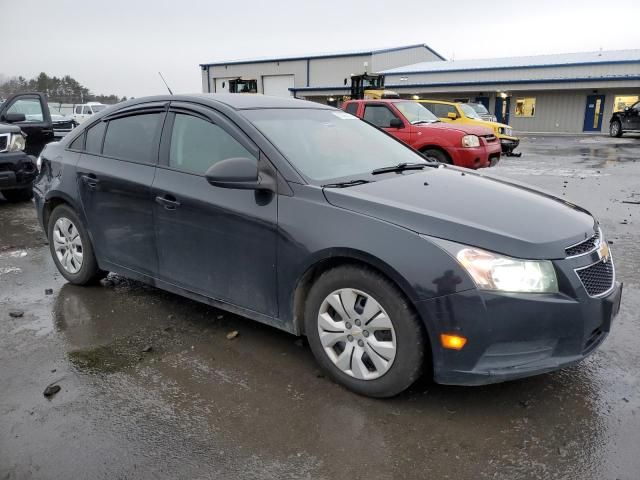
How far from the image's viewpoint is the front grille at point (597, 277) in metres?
2.71

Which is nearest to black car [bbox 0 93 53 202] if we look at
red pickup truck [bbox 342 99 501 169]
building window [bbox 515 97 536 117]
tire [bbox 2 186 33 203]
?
tire [bbox 2 186 33 203]

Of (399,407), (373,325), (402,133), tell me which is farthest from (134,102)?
(402,133)

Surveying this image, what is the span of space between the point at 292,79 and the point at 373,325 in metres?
48.7

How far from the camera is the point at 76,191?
173 inches

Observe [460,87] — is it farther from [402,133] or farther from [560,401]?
[560,401]

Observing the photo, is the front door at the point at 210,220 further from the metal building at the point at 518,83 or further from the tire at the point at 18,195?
the metal building at the point at 518,83

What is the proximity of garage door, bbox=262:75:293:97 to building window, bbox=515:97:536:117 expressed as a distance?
66.6ft

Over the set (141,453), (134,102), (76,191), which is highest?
(134,102)

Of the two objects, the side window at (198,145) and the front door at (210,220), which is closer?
the front door at (210,220)

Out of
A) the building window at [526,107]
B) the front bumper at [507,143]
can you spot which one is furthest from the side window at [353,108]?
the building window at [526,107]

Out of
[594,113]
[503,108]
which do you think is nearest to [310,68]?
[503,108]

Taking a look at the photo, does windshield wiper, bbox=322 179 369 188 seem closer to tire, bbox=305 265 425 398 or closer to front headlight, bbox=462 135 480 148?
tire, bbox=305 265 425 398

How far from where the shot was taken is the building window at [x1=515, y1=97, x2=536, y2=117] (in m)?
38.1

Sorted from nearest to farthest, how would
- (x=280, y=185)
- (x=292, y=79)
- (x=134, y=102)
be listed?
(x=280, y=185) → (x=134, y=102) → (x=292, y=79)
